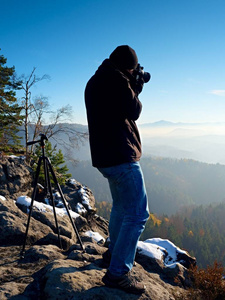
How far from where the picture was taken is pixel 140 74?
3168 mm

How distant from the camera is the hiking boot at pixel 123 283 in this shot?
291cm

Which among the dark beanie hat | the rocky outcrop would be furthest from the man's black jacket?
the rocky outcrop

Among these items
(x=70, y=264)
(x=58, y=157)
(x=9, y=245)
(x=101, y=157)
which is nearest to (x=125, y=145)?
(x=101, y=157)

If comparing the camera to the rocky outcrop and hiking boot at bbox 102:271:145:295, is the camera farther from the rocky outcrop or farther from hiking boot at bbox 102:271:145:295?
the rocky outcrop

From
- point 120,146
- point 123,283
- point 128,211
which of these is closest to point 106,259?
point 123,283

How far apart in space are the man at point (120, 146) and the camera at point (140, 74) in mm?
→ 118

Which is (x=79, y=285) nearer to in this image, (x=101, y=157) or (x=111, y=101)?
(x=101, y=157)

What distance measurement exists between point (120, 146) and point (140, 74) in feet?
3.77

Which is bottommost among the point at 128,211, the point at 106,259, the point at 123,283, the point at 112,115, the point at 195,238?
the point at 195,238

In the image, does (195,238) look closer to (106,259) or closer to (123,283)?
(106,259)

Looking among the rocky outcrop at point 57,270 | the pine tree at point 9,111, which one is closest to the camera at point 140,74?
the rocky outcrop at point 57,270

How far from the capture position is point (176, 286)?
439cm

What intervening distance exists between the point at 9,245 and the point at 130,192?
11.7 ft

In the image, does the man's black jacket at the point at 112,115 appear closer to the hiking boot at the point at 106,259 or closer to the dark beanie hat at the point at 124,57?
the dark beanie hat at the point at 124,57
